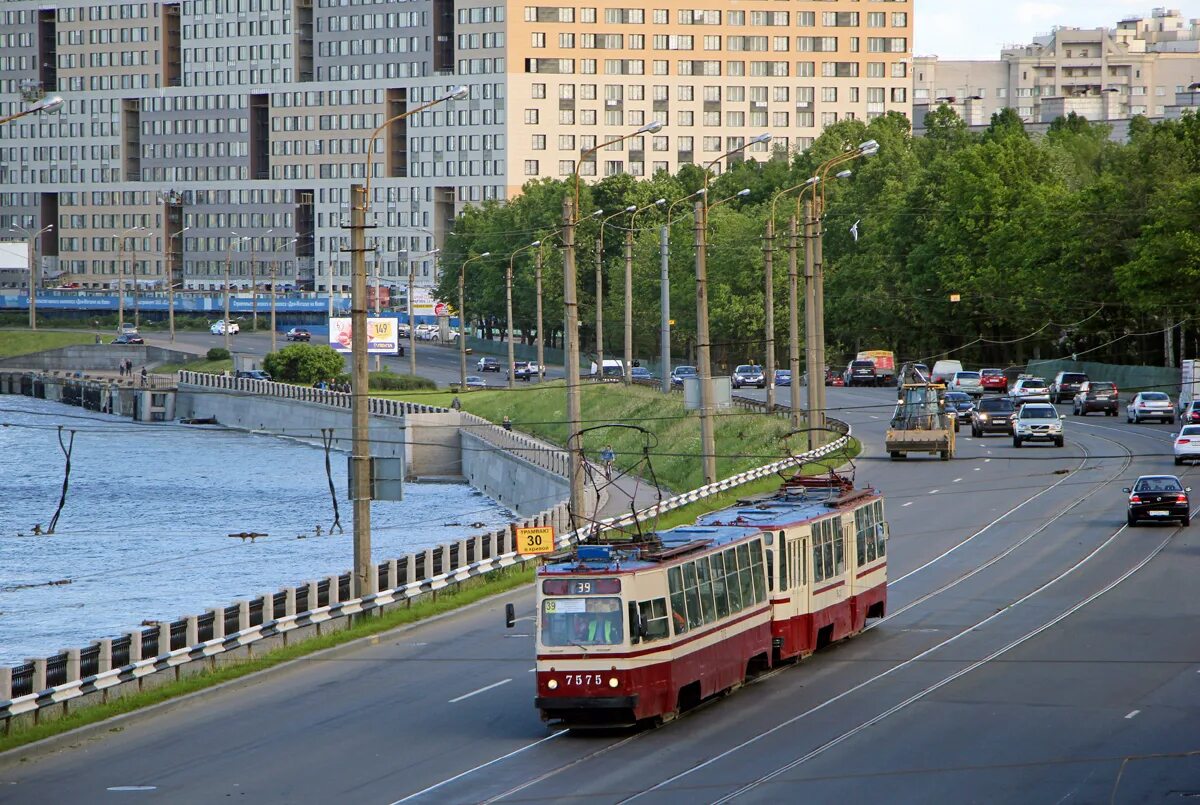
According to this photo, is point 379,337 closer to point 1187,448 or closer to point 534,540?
point 1187,448

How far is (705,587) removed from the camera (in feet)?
86.3

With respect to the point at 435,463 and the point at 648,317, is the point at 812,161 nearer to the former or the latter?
the point at 648,317

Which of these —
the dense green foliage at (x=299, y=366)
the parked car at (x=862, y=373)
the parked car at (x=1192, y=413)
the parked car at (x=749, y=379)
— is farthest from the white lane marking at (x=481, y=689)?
the dense green foliage at (x=299, y=366)

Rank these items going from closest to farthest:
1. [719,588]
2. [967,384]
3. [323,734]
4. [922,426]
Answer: [323,734] → [719,588] → [922,426] → [967,384]

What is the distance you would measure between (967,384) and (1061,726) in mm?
76451

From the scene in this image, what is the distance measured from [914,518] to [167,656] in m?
25.5

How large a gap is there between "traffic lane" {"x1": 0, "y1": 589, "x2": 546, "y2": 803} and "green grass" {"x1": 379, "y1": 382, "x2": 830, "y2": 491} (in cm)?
2485

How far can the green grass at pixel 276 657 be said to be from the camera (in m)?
26.5

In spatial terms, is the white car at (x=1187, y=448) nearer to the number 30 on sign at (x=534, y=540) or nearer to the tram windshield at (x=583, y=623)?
the number 30 on sign at (x=534, y=540)

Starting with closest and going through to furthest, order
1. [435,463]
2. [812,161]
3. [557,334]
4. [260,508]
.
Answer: [260,508]
[435,463]
[812,161]
[557,334]

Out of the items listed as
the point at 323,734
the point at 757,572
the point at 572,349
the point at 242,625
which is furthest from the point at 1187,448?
the point at 323,734

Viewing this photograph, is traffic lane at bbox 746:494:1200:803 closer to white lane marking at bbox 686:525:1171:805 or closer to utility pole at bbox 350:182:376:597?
white lane marking at bbox 686:525:1171:805

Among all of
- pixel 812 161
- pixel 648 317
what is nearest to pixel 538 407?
pixel 648 317

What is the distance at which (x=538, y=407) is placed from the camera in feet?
334
